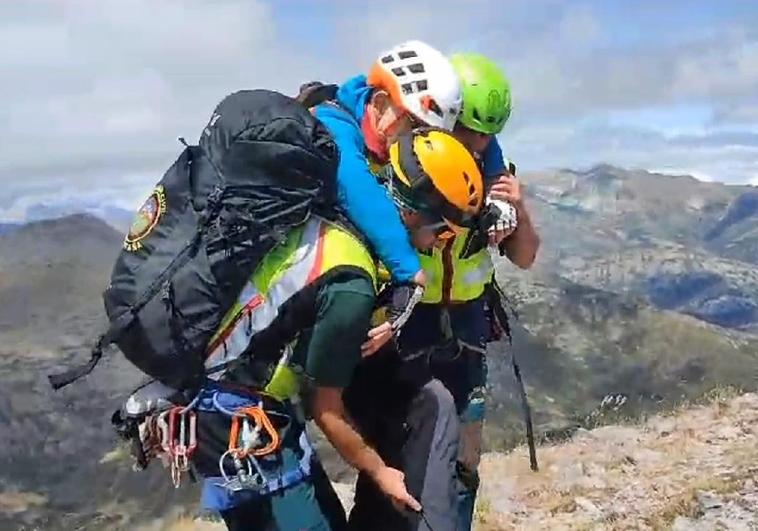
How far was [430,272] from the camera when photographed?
18.5ft

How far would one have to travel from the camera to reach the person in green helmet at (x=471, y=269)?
18.5ft

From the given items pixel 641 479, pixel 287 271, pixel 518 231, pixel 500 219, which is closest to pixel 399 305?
pixel 287 271

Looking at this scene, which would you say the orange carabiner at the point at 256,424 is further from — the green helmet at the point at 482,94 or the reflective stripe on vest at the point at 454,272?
the green helmet at the point at 482,94

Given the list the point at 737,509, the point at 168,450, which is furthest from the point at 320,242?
the point at 737,509

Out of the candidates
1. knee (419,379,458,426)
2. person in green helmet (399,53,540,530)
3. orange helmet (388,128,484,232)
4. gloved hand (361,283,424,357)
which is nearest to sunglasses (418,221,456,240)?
orange helmet (388,128,484,232)

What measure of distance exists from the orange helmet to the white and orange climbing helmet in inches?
7.3

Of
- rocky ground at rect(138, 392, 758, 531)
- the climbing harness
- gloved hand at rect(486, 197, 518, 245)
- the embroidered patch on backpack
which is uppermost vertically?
the embroidered patch on backpack

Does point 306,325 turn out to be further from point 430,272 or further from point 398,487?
point 430,272

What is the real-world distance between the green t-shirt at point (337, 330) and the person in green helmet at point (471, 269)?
3.81 feet

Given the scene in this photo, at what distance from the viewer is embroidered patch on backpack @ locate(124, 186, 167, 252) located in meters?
4.47

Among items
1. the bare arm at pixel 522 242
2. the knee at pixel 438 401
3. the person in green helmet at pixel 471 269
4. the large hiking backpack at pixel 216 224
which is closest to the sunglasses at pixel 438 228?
the person in green helmet at pixel 471 269

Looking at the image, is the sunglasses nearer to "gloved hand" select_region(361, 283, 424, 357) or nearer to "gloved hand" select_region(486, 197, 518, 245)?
"gloved hand" select_region(361, 283, 424, 357)

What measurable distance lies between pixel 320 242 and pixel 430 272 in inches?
53.7

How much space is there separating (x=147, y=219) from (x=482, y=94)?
2.05 m
